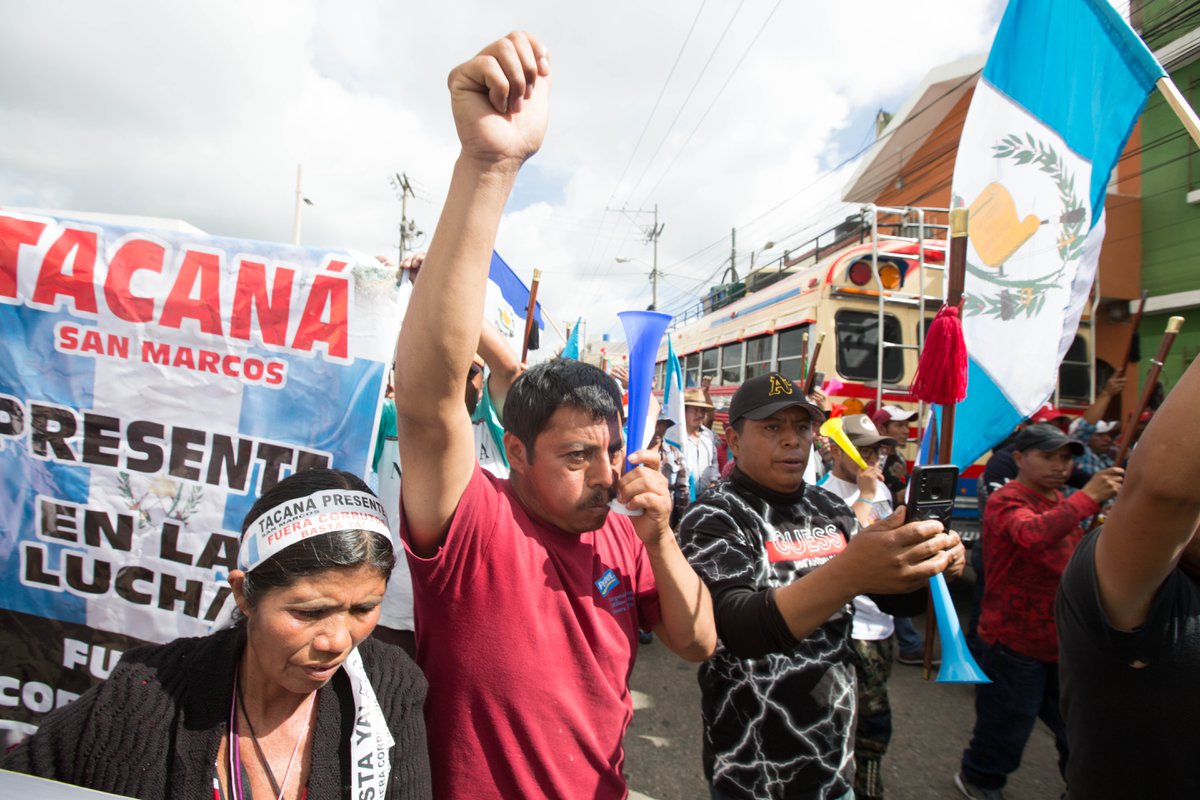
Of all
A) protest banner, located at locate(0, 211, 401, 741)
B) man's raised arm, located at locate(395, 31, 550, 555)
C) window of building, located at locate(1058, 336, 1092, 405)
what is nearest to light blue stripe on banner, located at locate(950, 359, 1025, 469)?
man's raised arm, located at locate(395, 31, 550, 555)

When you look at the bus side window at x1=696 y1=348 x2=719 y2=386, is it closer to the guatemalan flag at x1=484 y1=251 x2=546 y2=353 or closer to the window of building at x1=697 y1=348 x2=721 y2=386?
the window of building at x1=697 y1=348 x2=721 y2=386

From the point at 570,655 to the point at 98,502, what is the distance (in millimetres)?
1717

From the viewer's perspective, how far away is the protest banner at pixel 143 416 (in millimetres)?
1980

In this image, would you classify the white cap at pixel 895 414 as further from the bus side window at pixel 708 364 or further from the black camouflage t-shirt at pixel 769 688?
the bus side window at pixel 708 364

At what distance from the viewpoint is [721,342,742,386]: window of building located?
8133 millimetres

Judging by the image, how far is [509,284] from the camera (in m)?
Result: 3.25

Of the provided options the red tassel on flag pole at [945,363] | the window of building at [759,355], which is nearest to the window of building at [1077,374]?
the window of building at [759,355]

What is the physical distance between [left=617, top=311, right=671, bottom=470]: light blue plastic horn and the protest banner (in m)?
0.96

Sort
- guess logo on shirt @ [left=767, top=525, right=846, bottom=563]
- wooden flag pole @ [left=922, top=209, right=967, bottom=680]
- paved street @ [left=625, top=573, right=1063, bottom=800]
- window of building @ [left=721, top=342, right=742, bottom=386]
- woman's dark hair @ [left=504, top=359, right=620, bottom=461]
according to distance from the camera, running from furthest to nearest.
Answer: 1. window of building @ [left=721, top=342, right=742, bottom=386]
2. paved street @ [left=625, top=573, right=1063, bottom=800]
3. guess logo on shirt @ [left=767, top=525, right=846, bottom=563]
4. wooden flag pole @ [left=922, top=209, right=967, bottom=680]
5. woman's dark hair @ [left=504, top=359, right=620, bottom=461]

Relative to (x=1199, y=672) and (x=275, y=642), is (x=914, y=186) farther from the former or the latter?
(x=275, y=642)

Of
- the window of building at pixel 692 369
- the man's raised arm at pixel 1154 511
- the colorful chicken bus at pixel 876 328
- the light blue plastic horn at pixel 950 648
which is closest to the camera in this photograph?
the man's raised arm at pixel 1154 511

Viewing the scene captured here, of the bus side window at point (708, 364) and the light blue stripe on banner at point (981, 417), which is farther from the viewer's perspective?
the bus side window at point (708, 364)

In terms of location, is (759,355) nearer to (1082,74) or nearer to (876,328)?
(876,328)

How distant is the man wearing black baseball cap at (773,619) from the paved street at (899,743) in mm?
1627
